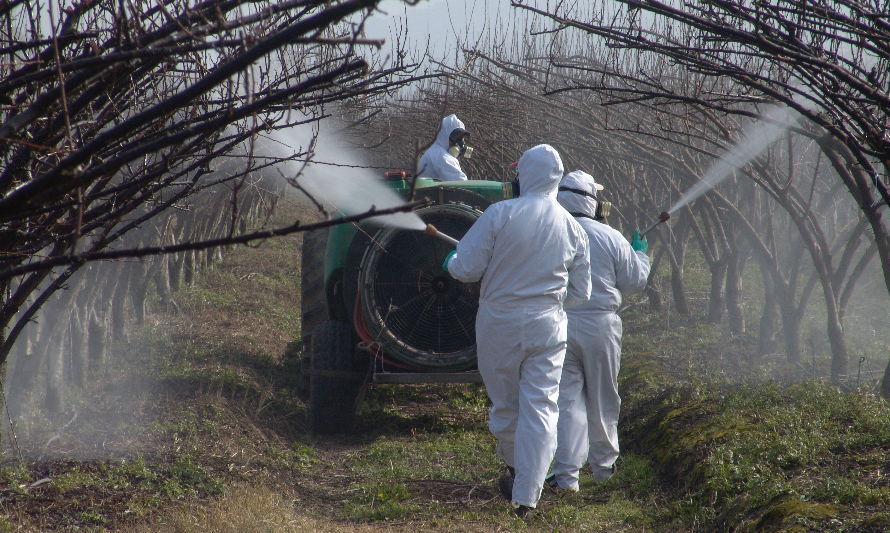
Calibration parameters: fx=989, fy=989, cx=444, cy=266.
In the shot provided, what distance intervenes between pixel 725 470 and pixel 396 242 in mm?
3246

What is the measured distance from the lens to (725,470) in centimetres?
522

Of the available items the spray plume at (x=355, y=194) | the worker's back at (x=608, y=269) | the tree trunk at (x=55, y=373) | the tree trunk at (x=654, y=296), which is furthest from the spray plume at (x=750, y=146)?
the tree trunk at (x=55, y=373)

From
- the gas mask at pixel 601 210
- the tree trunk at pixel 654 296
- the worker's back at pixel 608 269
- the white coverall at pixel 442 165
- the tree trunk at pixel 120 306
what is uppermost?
the white coverall at pixel 442 165

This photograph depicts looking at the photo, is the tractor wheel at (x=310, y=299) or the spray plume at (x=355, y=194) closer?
the spray plume at (x=355, y=194)

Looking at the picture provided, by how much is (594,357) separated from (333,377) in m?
2.26

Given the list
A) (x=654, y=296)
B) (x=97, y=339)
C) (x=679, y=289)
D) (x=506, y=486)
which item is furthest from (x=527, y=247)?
(x=654, y=296)

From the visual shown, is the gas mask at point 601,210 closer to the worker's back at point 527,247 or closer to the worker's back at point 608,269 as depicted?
the worker's back at point 608,269

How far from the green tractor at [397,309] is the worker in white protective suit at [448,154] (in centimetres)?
181

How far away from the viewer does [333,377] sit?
7.95 m

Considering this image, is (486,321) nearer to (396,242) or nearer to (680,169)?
(396,242)

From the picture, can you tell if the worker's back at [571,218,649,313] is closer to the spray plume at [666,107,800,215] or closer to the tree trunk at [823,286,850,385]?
the spray plume at [666,107,800,215]

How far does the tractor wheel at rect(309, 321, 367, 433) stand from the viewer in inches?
313

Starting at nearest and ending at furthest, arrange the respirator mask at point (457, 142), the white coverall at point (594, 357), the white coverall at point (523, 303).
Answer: the white coverall at point (523, 303), the white coverall at point (594, 357), the respirator mask at point (457, 142)

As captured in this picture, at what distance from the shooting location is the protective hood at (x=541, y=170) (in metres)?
6.18
